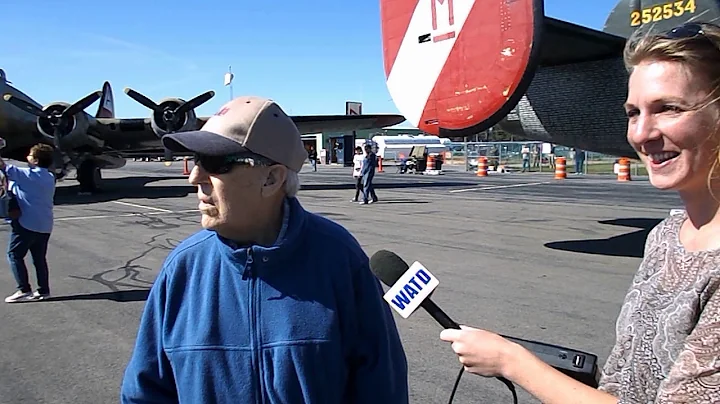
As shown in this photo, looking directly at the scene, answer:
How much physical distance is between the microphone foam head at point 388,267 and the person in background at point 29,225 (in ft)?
20.2

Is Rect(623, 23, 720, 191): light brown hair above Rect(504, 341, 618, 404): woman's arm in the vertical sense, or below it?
above

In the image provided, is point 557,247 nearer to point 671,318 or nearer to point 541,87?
point 541,87

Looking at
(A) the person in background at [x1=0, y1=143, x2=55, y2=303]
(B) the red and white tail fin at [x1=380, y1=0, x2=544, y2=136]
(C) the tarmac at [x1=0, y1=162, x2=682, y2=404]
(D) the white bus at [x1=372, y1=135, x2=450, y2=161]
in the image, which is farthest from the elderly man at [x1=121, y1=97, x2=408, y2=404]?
(D) the white bus at [x1=372, y1=135, x2=450, y2=161]

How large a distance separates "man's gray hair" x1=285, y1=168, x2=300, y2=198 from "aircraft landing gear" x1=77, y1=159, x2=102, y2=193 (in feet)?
76.7

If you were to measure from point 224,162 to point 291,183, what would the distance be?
9.7 inches

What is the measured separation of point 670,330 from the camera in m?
1.40

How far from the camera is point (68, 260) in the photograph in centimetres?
934

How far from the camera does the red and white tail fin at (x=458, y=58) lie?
5832 mm

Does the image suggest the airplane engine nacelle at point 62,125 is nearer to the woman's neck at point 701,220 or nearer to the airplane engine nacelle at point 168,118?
the airplane engine nacelle at point 168,118

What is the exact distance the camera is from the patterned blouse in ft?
4.23

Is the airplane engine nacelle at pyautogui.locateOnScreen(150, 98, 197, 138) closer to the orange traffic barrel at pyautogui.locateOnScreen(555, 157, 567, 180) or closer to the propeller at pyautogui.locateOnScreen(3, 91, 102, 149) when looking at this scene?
the propeller at pyautogui.locateOnScreen(3, 91, 102, 149)

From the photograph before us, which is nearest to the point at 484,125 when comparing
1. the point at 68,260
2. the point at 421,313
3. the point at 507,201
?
the point at 421,313

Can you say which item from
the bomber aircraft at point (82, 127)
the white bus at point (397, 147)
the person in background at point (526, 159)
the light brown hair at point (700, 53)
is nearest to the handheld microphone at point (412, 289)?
the light brown hair at point (700, 53)

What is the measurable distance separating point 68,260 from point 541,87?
7.27 m
